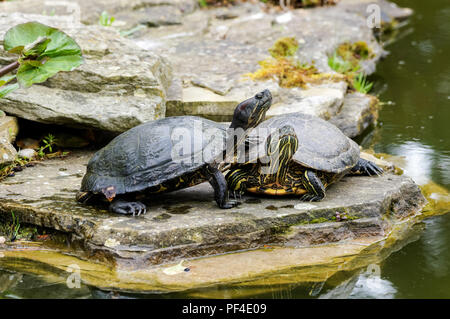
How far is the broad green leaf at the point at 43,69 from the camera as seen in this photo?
3600 mm

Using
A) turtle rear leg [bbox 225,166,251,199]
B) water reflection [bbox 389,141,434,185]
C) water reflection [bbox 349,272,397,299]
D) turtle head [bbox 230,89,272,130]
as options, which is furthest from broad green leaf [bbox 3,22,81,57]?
water reflection [bbox 389,141,434,185]

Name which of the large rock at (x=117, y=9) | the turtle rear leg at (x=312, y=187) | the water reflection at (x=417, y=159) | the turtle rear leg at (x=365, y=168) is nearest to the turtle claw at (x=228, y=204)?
the turtle rear leg at (x=312, y=187)

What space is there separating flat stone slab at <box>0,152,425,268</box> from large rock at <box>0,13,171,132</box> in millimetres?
810

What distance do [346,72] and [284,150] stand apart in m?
4.29

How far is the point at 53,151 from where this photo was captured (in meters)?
5.42

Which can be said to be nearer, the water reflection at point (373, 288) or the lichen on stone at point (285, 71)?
the water reflection at point (373, 288)

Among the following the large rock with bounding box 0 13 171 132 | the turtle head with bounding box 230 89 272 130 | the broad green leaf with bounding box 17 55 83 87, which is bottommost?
the large rock with bounding box 0 13 171 132

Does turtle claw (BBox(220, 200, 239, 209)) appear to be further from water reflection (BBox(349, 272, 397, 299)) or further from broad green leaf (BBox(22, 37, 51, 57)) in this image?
broad green leaf (BBox(22, 37, 51, 57))

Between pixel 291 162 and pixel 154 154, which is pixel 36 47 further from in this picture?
pixel 291 162

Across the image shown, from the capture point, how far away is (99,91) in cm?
539

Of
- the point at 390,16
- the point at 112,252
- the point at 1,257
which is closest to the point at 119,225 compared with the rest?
the point at 112,252

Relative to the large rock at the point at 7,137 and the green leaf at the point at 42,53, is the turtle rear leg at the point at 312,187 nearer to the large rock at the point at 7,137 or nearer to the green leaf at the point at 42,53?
the green leaf at the point at 42,53

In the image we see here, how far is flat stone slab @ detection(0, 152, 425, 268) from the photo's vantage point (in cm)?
372

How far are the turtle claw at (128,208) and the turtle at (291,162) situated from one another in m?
0.70
